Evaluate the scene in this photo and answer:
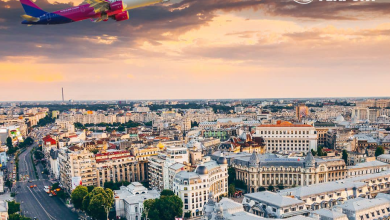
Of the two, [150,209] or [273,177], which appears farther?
[273,177]

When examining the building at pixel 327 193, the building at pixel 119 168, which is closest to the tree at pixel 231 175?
the building at pixel 119 168

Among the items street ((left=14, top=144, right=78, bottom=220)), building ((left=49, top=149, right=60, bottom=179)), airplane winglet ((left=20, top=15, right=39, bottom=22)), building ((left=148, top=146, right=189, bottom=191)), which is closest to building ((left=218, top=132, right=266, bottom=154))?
building ((left=148, top=146, right=189, bottom=191))

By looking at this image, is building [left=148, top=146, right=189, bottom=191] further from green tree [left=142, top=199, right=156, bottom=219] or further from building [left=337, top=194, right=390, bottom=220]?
building [left=337, top=194, right=390, bottom=220]

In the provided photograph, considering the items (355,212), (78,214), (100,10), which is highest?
(100,10)

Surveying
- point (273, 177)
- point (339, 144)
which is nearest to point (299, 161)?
point (273, 177)

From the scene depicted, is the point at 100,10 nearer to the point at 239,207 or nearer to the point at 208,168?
the point at 239,207

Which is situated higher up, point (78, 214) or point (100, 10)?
point (100, 10)
